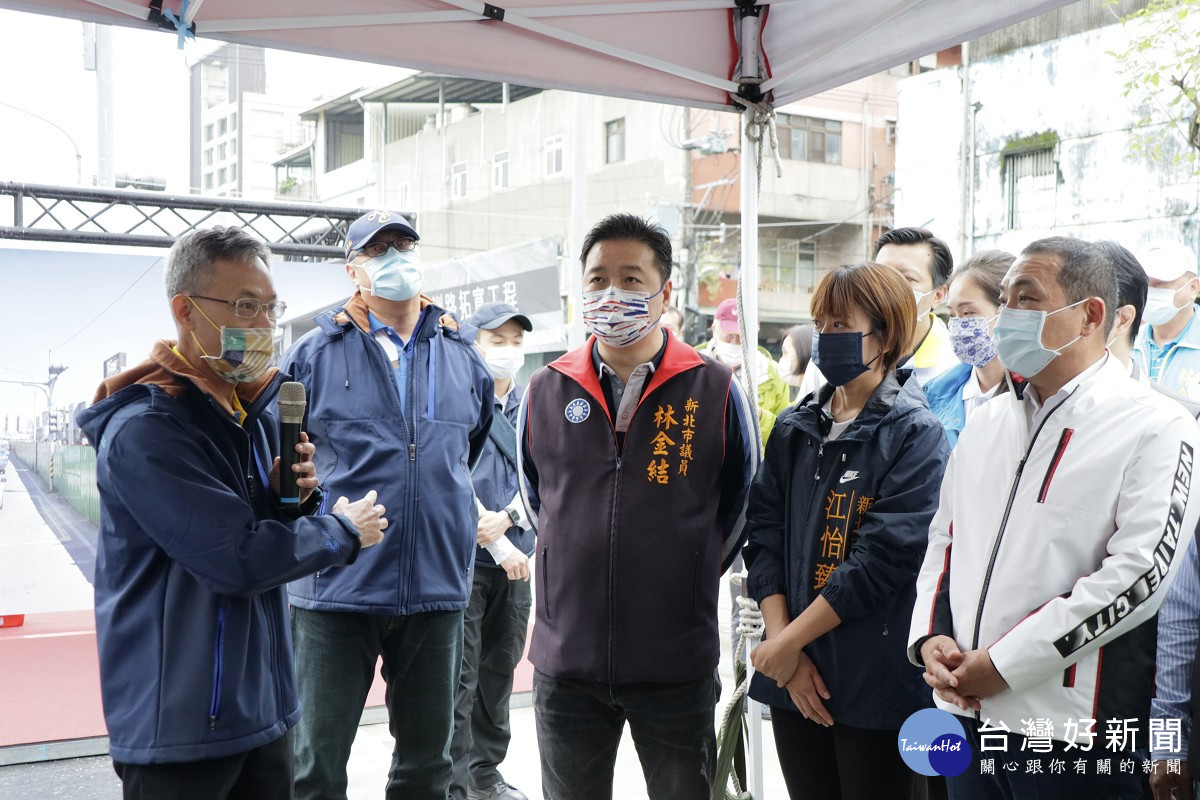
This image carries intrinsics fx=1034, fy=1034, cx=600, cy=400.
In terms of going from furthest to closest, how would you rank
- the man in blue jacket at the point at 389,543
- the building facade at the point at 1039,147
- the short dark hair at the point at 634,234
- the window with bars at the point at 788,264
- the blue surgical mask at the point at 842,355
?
the window with bars at the point at 788,264, the building facade at the point at 1039,147, the man in blue jacket at the point at 389,543, the short dark hair at the point at 634,234, the blue surgical mask at the point at 842,355

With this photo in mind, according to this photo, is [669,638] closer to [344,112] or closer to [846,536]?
[846,536]

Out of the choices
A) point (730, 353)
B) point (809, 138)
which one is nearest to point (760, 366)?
point (730, 353)

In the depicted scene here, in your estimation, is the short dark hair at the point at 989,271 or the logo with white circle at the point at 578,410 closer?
the logo with white circle at the point at 578,410

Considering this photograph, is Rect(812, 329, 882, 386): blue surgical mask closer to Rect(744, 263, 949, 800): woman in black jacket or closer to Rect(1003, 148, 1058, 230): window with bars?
Rect(744, 263, 949, 800): woman in black jacket

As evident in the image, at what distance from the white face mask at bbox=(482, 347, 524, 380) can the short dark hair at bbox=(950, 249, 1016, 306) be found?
197cm

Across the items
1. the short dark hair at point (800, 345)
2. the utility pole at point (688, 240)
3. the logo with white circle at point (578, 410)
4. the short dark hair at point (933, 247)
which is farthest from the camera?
the utility pole at point (688, 240)

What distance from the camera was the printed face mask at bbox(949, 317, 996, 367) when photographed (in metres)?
2.99

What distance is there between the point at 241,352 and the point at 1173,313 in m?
3.61

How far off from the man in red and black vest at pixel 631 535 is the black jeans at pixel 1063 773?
70 centimetres

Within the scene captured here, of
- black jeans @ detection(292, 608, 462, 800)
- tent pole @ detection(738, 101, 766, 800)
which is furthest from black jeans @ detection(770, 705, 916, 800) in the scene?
black jeans @ detection(292, 608, 462, 800)

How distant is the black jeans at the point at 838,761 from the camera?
7.34ft

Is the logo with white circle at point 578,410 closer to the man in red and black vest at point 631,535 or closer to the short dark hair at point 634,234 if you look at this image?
the man in red and black vest at point 631,535

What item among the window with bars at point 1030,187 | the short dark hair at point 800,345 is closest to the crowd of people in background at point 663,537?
the short dark hair at point 800,345

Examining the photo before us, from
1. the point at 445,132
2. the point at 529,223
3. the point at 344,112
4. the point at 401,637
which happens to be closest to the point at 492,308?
the point at 401,637
